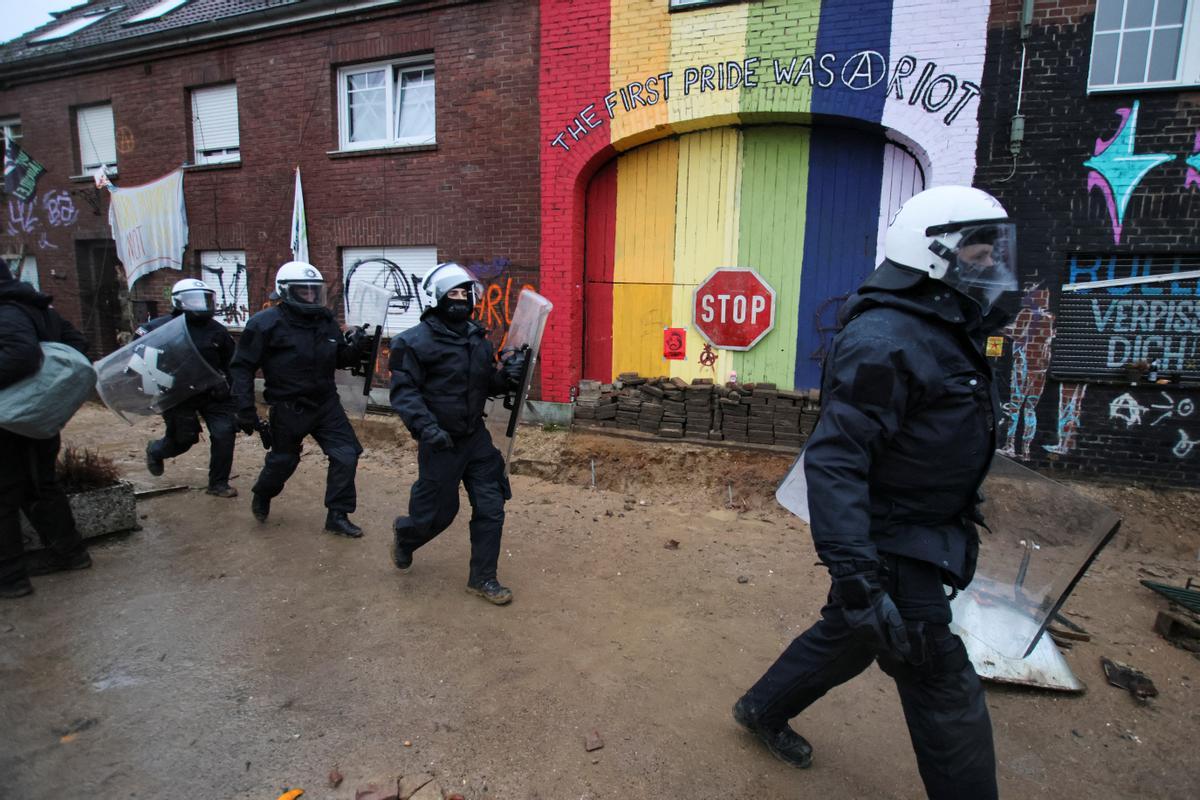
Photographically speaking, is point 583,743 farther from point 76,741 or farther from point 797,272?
point 797,272

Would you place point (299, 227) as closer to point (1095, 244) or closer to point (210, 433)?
point (210, 433)

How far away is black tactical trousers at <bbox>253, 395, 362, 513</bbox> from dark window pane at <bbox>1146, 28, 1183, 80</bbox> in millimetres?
7329

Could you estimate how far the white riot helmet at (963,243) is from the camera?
1994 mm

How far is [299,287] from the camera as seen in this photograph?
4629mm

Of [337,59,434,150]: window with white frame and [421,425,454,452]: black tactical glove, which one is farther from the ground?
[337,59,434,150]: window with white frame

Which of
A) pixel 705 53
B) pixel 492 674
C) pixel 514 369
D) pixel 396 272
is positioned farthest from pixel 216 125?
pixel 492 674

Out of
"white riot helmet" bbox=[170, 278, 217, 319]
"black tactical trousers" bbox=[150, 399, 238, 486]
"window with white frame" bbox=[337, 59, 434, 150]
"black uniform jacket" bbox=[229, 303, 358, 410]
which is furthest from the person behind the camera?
"window with white frame" bbox=[337, 59, 434, 150]

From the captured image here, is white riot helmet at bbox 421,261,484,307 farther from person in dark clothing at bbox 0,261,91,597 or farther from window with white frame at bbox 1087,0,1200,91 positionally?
window with white frame at bbox 1087,0,1200,91

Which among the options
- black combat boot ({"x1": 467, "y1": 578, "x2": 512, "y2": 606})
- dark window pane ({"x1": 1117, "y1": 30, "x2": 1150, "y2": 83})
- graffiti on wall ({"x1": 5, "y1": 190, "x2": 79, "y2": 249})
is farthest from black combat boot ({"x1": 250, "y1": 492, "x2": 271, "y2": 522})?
graffiti on wall ({"x1": 5, "y1": 190, "x2": 79, "y2": 249})

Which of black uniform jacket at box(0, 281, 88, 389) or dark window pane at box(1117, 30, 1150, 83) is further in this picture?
dark window pane at box(1117, 30, 1150, 83)

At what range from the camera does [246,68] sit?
9.28m

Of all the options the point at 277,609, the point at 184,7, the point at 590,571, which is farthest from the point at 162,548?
the point at 184,7

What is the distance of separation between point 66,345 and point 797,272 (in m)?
6.20

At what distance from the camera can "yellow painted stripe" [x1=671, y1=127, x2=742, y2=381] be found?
23.0ft
